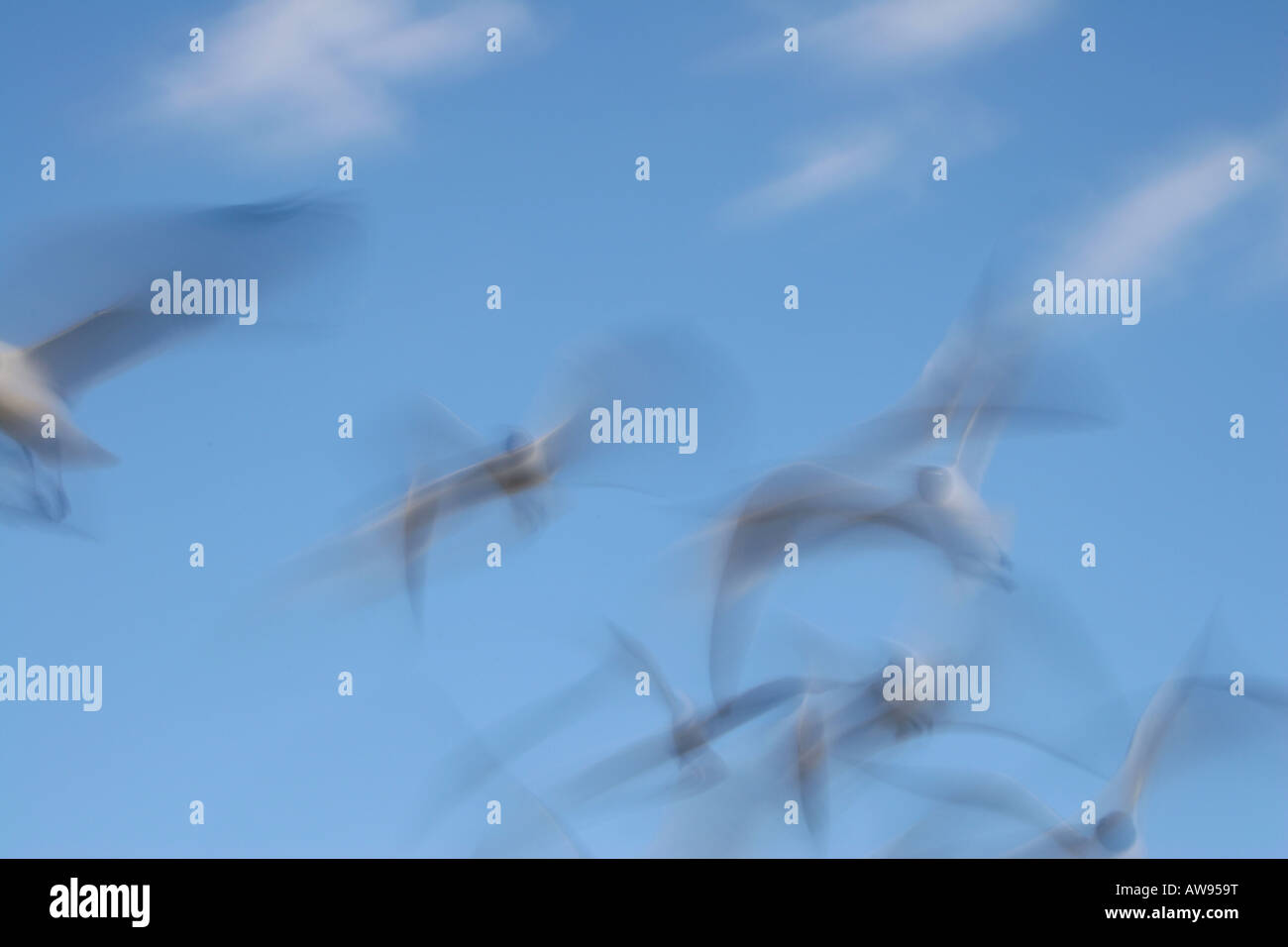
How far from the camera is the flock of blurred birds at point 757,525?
2.96 m

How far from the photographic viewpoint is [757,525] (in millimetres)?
2988

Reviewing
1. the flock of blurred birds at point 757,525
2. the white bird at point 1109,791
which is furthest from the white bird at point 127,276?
the white bird at point 1109,791

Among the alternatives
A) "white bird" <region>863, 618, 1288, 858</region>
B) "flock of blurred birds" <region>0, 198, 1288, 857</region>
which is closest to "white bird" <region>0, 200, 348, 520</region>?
"flock of blurred birds" <region>0, 198, 1288, 857</region>

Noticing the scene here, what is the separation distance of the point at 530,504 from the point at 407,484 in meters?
0.31

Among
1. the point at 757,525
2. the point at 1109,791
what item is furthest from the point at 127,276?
the point at 1109,791

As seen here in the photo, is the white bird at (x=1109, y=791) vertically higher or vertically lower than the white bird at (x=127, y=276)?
lower

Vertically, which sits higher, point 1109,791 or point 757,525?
point 757,525

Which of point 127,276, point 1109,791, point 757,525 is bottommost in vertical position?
point 1109,791

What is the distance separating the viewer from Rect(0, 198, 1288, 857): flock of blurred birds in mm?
2963

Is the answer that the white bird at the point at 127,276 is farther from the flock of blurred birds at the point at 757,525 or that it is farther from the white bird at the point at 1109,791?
the white bird at the point at 1109,791

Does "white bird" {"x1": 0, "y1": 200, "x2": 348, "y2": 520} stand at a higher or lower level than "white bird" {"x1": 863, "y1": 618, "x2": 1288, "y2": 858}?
higher

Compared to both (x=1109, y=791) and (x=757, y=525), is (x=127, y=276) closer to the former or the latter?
(x=757, y=525)

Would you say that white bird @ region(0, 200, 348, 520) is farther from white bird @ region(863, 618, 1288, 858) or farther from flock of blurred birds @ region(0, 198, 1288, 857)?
white bird @ region(863, 618, 1288, 858)
